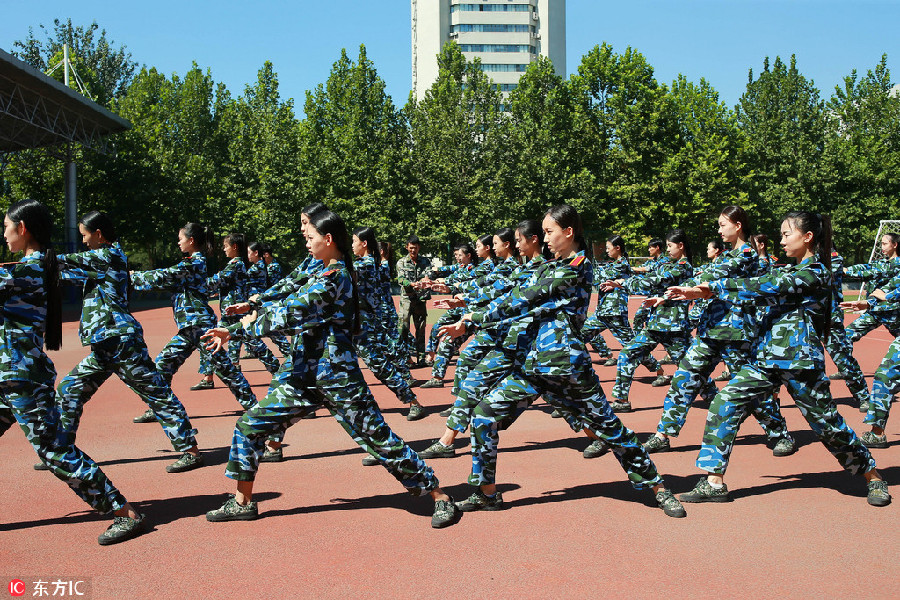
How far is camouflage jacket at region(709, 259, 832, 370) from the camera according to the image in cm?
492

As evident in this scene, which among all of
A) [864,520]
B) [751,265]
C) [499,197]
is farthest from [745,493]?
[499,197]

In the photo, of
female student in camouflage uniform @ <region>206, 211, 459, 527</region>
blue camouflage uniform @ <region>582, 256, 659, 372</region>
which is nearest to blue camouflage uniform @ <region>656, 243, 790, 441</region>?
female student in camouflage uniform @ <region>206, 211, 459, 527</region>

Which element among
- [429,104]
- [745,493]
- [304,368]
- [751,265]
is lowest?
[745,493]

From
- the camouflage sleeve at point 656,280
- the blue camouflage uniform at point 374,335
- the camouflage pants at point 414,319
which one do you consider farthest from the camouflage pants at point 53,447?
the camouflage pants at point 414,319

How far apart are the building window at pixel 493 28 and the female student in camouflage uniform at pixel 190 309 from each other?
288 ft

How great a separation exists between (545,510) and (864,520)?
1979 mm

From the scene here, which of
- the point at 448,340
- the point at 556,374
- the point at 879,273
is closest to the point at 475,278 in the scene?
the point at 448,340

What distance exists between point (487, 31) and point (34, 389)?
91633mm

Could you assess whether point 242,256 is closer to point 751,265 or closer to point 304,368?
point 304,368

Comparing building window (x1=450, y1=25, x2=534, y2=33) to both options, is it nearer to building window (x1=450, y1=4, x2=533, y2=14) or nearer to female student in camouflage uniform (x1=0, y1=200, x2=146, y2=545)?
building window (x1=450, y1=4, x2=533, y2=14)

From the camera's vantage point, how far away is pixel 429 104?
41.0m

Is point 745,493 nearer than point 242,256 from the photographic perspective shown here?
Yes

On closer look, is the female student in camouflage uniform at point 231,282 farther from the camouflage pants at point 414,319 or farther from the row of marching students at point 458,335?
the row of marching students at point 458,335

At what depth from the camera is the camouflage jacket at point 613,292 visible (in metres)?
9.79
